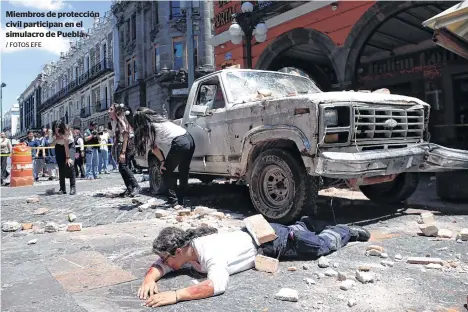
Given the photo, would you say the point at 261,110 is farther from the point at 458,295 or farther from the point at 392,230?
the point at 458,295

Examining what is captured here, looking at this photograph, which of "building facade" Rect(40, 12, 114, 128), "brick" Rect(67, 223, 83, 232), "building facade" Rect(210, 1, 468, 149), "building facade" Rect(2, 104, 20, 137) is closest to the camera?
"brick" Rect(67, 223, 83, 232)

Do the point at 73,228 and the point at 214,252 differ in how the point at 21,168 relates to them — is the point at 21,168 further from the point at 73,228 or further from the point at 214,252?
the point at 214,252

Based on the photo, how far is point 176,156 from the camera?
6.01 m

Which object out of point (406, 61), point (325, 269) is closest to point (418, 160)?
point (325, 269)

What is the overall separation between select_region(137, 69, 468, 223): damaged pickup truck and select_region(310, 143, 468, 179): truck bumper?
0.4 inches

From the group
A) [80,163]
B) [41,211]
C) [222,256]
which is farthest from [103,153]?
[222,256]

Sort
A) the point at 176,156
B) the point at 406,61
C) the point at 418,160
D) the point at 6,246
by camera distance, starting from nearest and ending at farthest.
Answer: the point at 6,246
the point at 418,160
the point at 176,156
the point at 406,61

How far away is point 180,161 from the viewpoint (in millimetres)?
6059

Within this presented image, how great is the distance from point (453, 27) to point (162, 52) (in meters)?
26.9

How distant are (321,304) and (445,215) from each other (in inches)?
135

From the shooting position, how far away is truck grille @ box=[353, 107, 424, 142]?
4.39 metres

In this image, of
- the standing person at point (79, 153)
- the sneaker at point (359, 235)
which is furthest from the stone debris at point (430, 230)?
the standing person at point (79, 153)

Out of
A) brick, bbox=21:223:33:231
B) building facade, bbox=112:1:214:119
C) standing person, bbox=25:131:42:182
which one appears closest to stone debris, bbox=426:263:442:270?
brick, bbox=21:223:33:231

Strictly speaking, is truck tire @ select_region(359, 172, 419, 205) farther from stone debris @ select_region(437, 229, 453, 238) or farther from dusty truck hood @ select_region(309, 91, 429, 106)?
stone debris @ select_region(437, 229, 453, 238)
